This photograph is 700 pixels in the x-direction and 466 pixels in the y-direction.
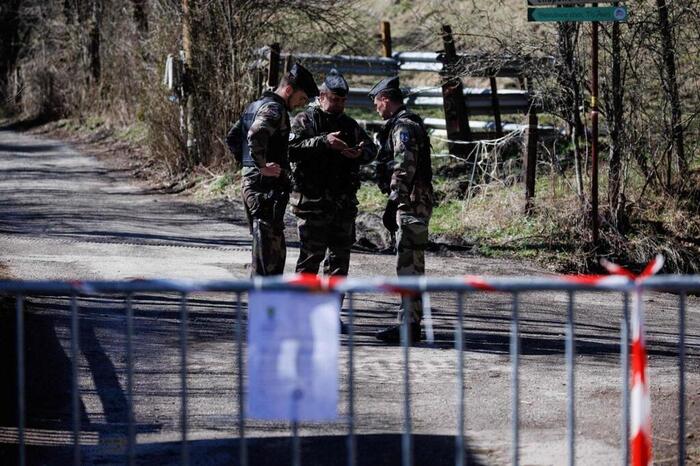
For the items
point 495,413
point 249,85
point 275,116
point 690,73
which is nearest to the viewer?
point 495,413

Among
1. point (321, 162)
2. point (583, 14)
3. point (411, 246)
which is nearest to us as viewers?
point (411, 246)

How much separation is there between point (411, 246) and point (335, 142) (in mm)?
964

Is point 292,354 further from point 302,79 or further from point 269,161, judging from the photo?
point 302,79

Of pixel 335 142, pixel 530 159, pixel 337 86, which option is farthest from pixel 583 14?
pixel 335 142

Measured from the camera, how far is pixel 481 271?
11273mm

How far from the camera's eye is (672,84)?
12.6m

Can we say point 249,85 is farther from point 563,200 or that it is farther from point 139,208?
point 563,200

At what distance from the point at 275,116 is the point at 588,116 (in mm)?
6567

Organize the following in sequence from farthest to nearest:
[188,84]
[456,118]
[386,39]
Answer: [386,39]
[188,84]
[456,118]

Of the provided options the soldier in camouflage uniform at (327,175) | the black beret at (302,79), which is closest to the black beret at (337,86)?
the soldier in camouflage uniform at (327,175)

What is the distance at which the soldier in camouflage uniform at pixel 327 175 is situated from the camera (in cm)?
818

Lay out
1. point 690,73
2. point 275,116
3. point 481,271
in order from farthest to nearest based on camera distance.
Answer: point 690,73 → point 481,271 → point 275,116

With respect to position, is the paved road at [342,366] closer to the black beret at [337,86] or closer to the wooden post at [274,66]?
the black beret at [337,86]

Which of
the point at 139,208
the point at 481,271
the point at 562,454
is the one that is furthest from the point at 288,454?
the point at 139,208
